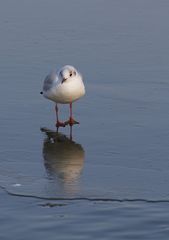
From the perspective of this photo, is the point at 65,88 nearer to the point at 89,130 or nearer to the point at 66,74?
the point at 66,74

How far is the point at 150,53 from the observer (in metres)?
12.8

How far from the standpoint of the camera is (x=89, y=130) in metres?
9.20

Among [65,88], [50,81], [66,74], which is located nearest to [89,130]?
[65,88]

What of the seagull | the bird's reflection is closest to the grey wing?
the seagull

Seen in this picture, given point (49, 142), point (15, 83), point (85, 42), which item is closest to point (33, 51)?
point (85, 42)

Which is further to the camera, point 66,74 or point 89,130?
point 66,74

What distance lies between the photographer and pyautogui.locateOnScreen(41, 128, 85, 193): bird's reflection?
747 centimetres

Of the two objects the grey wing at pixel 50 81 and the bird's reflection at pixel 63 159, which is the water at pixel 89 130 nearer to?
the bird's reflection at pixel 63 159

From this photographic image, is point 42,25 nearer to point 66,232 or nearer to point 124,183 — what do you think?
point 124,183

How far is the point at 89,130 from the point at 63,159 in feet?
3.40

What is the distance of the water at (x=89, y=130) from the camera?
6.59 metres

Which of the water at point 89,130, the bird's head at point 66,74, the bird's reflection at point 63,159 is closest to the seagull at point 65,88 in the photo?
the bird's head at point 66,74

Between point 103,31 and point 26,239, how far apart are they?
28.6ft

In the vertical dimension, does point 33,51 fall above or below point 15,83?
above
